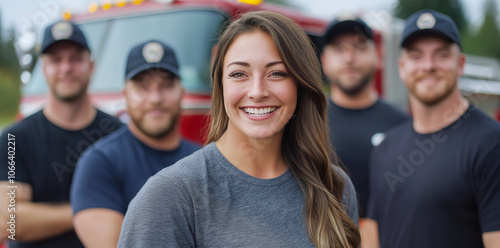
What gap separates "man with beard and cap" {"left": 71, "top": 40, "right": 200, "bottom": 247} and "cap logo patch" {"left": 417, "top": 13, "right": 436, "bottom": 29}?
5.19 ft

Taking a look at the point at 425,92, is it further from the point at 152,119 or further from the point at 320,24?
the point at 320,24

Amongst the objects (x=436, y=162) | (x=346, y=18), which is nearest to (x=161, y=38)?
(x=346, y=18)

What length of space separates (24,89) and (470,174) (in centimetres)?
492

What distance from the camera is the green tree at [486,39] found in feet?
154

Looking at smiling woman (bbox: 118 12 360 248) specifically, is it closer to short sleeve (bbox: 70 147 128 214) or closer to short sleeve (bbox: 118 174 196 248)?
short sleeve (bbox: 118 174 196 248)

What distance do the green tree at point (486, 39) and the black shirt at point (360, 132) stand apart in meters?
43.8

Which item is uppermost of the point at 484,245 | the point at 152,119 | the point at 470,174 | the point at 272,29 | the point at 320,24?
the point at 320,24

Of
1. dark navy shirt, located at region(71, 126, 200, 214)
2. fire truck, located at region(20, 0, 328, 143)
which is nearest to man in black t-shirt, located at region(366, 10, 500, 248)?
dark navy shirt, located at region(71, 126, 200, 214)

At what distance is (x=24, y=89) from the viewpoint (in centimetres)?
602

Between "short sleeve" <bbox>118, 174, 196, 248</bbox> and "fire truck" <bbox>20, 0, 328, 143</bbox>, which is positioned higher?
"fire truck" <bbox>20, 0, 328, 143</bbox>

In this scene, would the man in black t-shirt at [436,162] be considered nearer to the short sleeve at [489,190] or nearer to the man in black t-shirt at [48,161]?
the short sleeve at [489,190]

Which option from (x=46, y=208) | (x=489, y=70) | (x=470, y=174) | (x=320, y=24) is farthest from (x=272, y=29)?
(x=489, y=70)

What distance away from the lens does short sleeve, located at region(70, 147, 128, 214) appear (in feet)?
9.32

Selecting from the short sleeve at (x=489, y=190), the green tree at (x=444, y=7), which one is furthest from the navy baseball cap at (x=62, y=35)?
the green tree at (x=444, y=7)
